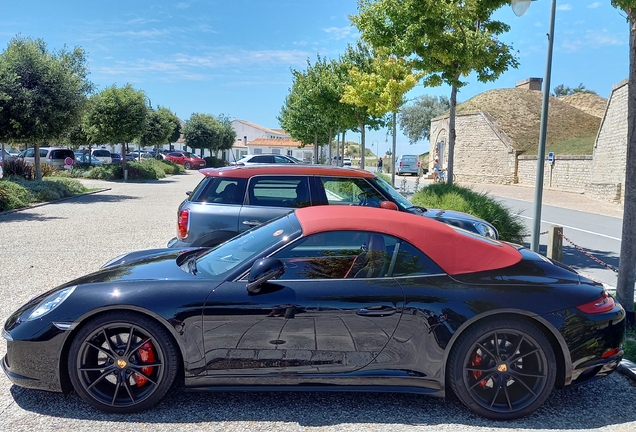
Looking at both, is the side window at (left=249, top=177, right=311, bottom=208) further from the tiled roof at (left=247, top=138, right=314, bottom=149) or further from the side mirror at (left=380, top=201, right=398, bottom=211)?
the tiled roof at (left=247, top=138, right=314, bottom=149)

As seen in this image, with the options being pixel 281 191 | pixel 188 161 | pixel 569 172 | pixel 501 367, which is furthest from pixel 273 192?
pixel 188 161

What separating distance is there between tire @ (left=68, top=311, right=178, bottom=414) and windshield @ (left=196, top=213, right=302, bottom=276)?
1.96 ft

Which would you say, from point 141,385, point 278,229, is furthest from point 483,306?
point 141,385

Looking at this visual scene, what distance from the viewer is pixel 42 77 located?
18344 mm

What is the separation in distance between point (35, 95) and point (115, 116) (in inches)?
417

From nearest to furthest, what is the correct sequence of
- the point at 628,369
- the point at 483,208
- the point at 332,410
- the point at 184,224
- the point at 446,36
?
the point at 332,410 < the point at 628,369 < the point at 184,224 < the point at 483,208 < the point at 446,36

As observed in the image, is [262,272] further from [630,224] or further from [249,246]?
[630,224]

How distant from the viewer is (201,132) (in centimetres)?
5778

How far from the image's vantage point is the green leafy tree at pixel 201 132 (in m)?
57.8

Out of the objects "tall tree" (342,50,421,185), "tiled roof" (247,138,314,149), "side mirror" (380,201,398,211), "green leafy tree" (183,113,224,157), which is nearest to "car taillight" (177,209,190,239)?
"side mirror" (380,201,398,211)

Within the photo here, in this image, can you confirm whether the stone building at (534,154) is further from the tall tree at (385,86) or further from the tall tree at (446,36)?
the tall tree at (446,36)

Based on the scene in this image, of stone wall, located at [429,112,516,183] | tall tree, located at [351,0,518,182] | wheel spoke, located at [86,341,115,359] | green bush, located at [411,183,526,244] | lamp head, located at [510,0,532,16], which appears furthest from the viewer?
stone wall, located at [429,112,516,183]

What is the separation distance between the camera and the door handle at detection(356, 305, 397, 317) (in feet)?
11.5

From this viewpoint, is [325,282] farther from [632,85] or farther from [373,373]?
[632,85]
